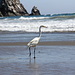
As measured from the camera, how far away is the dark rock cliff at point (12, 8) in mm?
79988

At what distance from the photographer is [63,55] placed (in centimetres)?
934

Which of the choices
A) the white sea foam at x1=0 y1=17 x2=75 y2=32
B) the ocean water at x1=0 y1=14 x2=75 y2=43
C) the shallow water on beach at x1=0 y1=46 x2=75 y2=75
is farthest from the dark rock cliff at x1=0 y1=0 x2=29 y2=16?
the shallow water on beach at x1=0 y1=46 x2=75 y2=75

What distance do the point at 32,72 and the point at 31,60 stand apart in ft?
6.46

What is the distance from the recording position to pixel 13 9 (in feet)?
264

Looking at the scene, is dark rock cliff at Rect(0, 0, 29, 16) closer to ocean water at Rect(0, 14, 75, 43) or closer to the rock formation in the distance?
the rock formation in the distance

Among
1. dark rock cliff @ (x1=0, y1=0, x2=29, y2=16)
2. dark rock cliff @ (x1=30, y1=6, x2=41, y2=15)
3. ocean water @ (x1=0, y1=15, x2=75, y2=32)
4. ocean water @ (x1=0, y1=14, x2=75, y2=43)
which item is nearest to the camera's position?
ocean water @ (x1=0, y1=14, x2=75, y2=43)

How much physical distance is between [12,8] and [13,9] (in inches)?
14.0

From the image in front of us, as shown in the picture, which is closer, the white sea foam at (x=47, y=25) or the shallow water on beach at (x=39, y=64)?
the shallow water on beach at (x=39, y=64)

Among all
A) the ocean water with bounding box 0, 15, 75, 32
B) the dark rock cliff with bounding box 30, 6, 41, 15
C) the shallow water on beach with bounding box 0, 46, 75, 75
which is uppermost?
the shallow water on beach with bounding box 0, 46, 75, 75

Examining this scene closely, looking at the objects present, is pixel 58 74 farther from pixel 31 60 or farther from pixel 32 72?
pixel 31 60

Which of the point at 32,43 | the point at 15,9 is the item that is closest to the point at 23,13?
the point at 15,9

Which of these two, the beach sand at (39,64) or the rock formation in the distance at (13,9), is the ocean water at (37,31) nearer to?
the beach sand at (39,64)

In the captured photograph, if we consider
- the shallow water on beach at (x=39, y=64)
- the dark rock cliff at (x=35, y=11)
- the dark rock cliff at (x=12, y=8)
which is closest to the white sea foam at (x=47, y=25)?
the shallow water on beach at (x=39, y=64)

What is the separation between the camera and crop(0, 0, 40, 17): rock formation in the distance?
7950 cm
